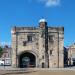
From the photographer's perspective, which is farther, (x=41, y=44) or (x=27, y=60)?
(x=27, y=60)

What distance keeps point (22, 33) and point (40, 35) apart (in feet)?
16.1

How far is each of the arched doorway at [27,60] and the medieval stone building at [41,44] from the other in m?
3.43

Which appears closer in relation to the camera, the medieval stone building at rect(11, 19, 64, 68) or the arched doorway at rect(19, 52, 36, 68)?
the medieval stone building at rect(11, 19, 64, 68)

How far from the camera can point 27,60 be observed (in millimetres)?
101625

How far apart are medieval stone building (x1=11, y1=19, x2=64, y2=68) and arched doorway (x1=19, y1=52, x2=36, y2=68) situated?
343cm

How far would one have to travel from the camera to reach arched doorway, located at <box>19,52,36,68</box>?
324 ft

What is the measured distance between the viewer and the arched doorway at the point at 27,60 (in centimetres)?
9880

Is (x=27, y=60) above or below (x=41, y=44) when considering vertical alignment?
below

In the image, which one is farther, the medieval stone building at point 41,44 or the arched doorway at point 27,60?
the arched doorway at point 27,60

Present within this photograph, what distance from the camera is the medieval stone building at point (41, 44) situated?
94312 mm

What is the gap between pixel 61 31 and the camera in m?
94.4

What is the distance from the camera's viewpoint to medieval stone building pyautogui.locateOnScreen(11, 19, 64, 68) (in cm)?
9431

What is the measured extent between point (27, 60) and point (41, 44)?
9555 mm

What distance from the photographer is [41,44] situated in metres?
94.3
